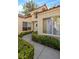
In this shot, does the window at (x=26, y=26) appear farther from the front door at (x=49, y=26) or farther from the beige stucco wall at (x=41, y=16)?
the front door at (x=49, y=26)

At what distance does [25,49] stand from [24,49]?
18 millimetres

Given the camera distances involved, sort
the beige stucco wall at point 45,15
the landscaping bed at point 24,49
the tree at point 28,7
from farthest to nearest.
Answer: the beige stucco wall at point 45,15 < the tree at point 28,7 < the landscaping bed at point 24,49

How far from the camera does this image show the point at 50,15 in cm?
256

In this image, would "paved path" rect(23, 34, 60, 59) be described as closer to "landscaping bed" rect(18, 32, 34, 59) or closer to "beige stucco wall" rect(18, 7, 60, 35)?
"landscaping bed" rect(18, 32, 34, 59)

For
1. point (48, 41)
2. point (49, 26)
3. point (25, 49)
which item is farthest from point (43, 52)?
point (49, 26)

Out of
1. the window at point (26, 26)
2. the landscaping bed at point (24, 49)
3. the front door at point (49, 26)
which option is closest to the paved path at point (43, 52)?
the landscaping bed at point (24, 49)

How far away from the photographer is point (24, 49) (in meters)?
2.37

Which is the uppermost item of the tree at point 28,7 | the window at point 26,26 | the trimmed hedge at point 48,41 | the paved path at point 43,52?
the tree at point 28,7

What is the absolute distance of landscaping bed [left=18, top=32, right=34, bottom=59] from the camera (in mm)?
2253

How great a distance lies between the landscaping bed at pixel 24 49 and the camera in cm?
225

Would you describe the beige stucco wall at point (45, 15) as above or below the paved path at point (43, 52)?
above
